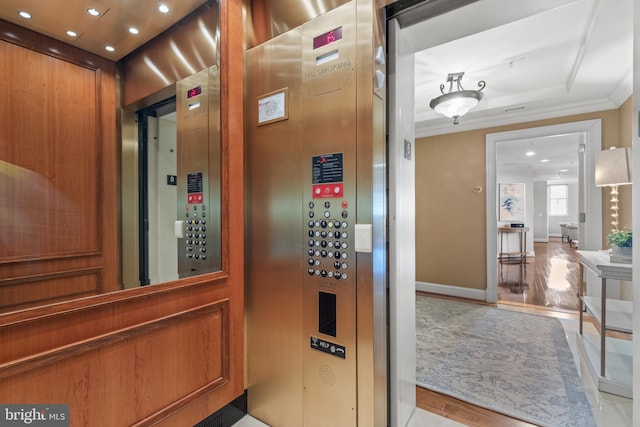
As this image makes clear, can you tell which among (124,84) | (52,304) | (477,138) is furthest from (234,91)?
(477,138)

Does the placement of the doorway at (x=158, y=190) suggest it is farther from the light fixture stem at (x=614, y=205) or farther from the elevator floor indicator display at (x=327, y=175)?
the light fixture stem at (x=614, y=205)

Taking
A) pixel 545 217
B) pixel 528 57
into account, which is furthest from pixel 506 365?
pixel 545 217

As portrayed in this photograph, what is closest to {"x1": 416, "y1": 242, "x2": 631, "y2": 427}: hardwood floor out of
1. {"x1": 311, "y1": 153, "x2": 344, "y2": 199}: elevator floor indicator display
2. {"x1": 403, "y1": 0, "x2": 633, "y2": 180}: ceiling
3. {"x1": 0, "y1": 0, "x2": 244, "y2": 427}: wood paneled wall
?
{"x1": 0, "y1": 0, "x2": 244, "y2": 427}: wood paneled wall

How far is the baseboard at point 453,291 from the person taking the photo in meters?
4.03

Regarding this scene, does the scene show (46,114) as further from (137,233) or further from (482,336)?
(482,336)

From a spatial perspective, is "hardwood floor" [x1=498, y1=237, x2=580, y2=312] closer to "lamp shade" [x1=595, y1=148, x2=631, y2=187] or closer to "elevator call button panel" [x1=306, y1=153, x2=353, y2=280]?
"lamp shade" [x1=595, y1=148, x2=631, y2=187]

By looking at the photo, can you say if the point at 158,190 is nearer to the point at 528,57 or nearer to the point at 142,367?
the point at 142,367

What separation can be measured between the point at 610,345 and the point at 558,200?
13472 millimetres

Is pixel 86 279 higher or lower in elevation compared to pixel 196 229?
lower

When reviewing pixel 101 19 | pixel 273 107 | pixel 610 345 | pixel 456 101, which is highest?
pixel 456 101

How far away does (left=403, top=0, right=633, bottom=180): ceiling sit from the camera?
1.46 meters

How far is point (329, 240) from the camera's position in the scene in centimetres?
136

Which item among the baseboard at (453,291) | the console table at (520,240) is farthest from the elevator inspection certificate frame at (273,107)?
the console table at (520,240)

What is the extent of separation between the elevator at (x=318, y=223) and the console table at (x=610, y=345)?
5.94ft
